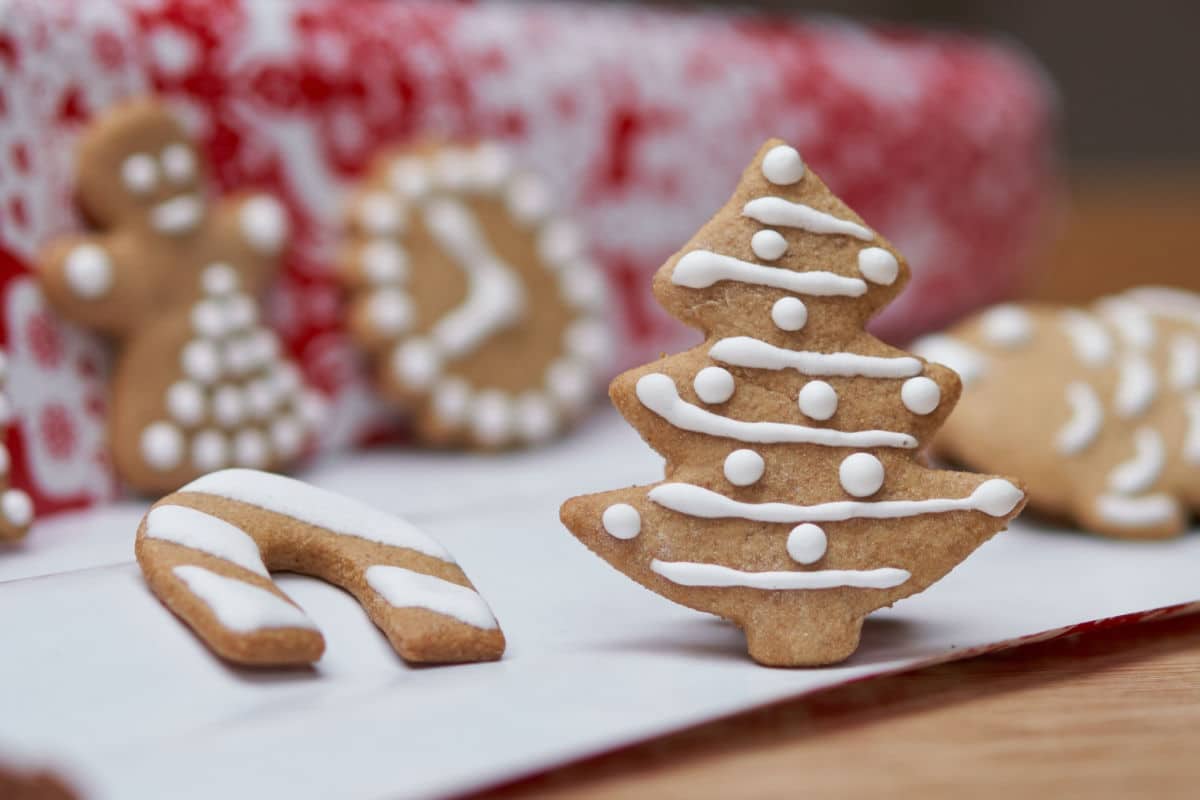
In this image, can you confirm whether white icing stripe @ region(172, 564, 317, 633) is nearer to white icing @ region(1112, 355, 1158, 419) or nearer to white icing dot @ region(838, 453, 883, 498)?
white icing dot @ region(838, 453, 883, 498)

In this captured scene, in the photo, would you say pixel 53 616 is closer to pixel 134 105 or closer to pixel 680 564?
pixel 680 564

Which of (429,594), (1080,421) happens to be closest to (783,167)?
(429,594)

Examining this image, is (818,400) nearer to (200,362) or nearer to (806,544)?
(806,544)

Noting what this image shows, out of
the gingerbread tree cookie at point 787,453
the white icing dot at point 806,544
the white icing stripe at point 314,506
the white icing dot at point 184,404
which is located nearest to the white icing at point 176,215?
the white icing dot at point 184,404

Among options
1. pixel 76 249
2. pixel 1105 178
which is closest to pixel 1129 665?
pixel 76 249

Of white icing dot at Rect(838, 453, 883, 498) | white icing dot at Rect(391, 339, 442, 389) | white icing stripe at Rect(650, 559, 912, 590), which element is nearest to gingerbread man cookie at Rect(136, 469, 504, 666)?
white icing stripe at Rect(650, 559, 912, 590)
